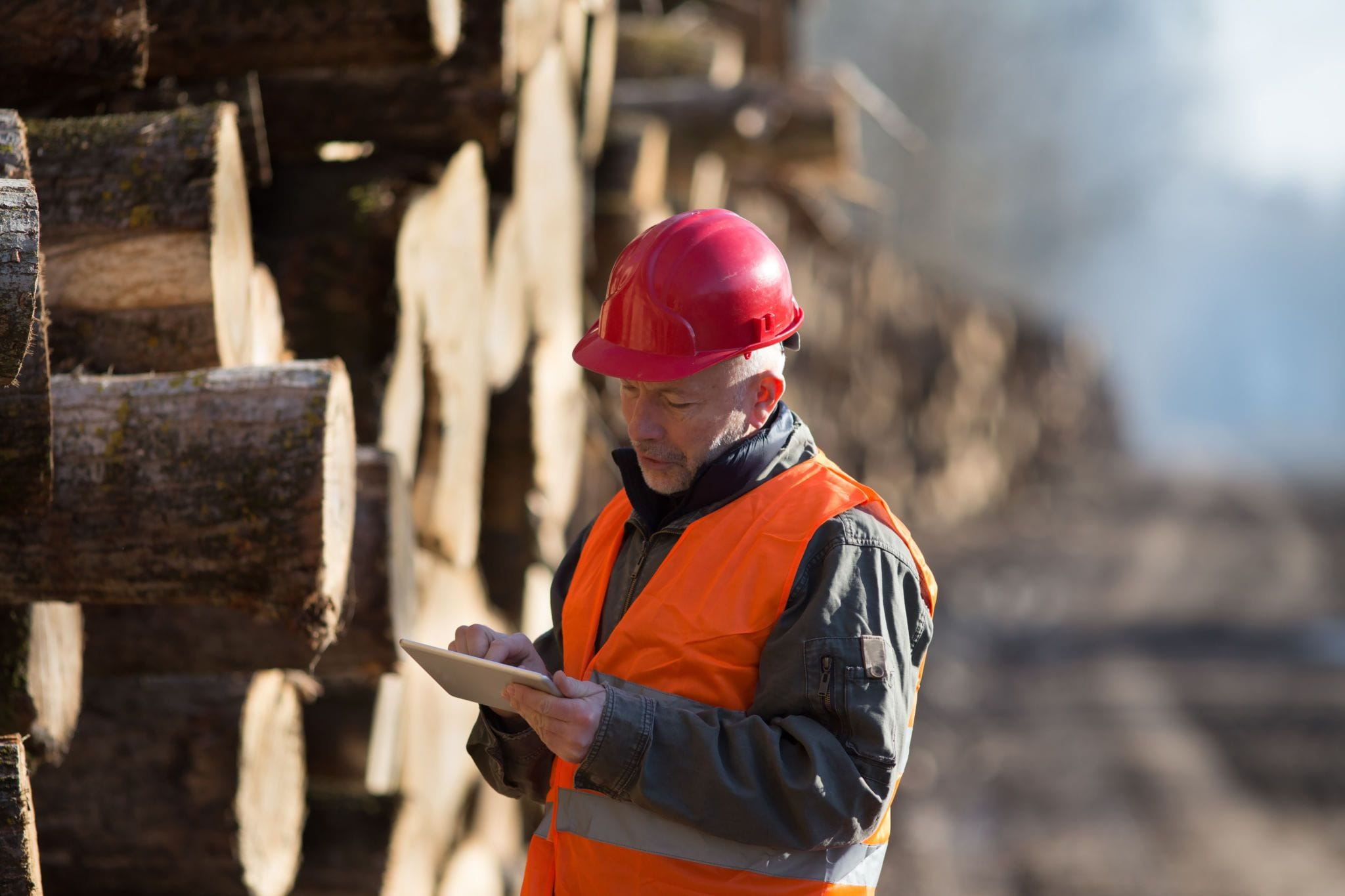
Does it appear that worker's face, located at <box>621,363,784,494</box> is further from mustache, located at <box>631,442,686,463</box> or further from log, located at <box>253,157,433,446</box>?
log, located at <box>253,157,433,446</box>

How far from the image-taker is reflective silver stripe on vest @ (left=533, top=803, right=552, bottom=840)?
1.69 m

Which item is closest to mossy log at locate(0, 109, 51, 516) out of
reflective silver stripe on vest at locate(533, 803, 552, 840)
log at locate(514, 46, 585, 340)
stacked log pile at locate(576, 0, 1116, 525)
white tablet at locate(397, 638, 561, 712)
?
white tablet at locate(397, 638, 561, 712)

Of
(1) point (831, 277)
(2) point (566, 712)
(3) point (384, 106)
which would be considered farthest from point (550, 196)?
(1) point (831, 277)

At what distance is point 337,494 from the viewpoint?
1772 millimetres

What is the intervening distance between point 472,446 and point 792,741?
5.18ft

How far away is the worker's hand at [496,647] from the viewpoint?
5.40 ft

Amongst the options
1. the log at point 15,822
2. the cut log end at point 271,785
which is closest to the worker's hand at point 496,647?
the log at point 15,822

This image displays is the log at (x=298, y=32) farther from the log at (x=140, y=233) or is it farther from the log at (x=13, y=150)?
the log at (x=13, y=150)

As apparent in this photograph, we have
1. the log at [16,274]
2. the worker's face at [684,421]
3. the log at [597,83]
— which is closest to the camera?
the log at [16,274]

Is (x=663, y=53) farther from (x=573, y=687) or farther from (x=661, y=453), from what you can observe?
(x=573, y=687)

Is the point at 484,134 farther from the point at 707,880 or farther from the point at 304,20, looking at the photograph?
the point at 707,880

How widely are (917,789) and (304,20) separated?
16.5 ft

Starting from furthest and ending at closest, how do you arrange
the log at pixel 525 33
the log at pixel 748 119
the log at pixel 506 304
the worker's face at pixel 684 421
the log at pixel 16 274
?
the log at pixel 748 119
the log at pixel 506 304
the log at pixel 525 33
the worker's face at pixel 684 421
the log at pixel 16 274

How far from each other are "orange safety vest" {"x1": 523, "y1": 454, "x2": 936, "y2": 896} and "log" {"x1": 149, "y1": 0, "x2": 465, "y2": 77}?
92 cm
